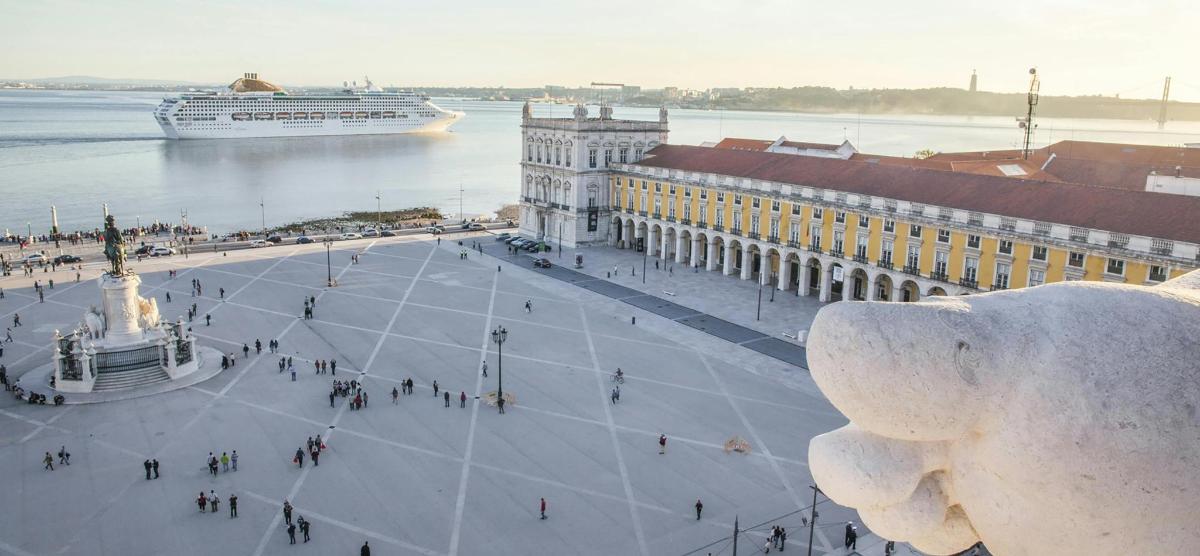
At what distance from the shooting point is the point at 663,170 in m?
60.2

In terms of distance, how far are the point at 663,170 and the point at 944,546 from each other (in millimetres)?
55013

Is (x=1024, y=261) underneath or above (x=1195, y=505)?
underneath

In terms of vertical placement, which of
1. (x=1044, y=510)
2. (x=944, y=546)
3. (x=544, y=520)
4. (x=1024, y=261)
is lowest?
(x=544, y=520)

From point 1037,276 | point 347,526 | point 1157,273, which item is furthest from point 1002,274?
point 347,526

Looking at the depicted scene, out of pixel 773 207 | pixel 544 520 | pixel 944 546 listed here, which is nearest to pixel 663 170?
pixel 773 207

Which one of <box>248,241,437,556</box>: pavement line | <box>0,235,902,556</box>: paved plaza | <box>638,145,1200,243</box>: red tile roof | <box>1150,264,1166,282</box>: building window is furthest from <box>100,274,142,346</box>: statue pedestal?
<box>1150,264,1166,282</box>: building window

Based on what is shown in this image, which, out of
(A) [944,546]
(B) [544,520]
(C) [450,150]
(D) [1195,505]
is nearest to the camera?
(D) [1195,505]

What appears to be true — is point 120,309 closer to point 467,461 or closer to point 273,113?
point 467,461

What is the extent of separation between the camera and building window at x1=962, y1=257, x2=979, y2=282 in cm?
3953

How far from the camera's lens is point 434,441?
92.6 ft

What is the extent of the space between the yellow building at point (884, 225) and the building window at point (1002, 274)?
56 mm

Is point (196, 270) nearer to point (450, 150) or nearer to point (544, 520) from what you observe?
point (544, 520)

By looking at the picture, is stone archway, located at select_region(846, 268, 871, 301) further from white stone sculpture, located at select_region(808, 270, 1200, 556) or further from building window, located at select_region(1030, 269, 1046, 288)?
white stone sculpture, located at select_region(808, 270, 1200, 556)

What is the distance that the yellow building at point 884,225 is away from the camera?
3456cm
